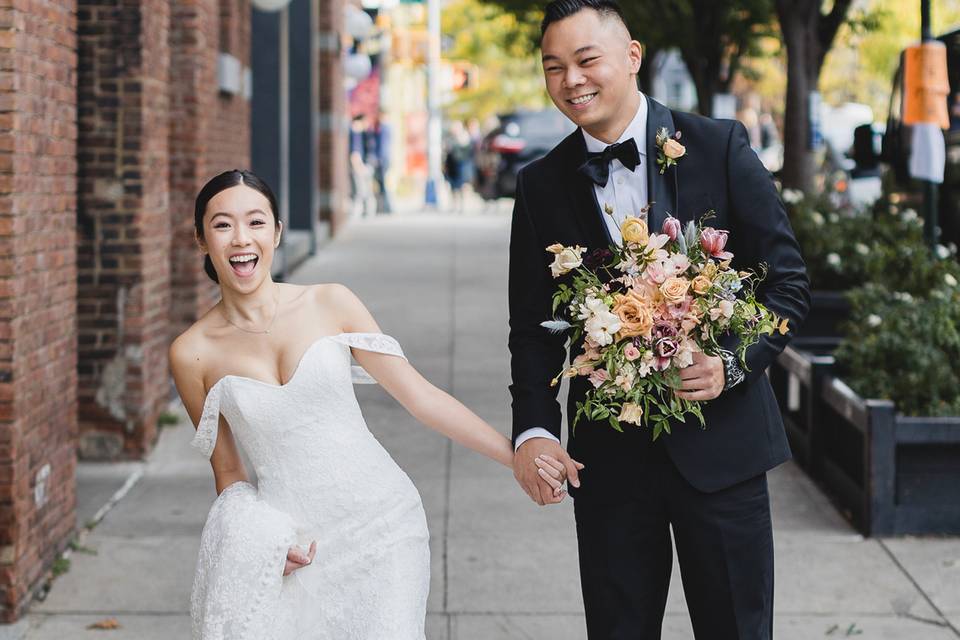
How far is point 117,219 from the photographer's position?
7.83 m

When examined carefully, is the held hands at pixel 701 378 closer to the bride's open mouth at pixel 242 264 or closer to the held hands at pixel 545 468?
the held hands at pixel 545 468

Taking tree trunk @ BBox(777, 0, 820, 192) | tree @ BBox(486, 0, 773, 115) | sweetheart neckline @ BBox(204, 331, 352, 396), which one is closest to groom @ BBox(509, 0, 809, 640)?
sweetheart neckline @ BBox(204, 331, 352, 396)

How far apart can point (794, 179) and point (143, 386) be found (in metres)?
7.85

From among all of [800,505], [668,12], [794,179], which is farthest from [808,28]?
[800,505]

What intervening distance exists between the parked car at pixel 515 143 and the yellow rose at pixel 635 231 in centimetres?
2383

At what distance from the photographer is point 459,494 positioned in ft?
24.1

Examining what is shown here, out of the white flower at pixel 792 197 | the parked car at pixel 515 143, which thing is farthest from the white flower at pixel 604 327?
the parked car at pixel 515 143

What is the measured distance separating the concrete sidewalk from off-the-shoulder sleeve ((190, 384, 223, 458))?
2141mm

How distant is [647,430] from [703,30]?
51.6 ft

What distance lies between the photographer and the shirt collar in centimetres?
342

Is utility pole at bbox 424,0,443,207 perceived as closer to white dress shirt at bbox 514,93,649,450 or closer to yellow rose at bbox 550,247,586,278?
white dress shirt at bbox 514,93,649,450

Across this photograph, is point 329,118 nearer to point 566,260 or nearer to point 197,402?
point 197,402

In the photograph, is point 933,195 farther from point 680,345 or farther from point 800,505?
point 680,345

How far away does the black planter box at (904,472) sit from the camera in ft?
20.7
